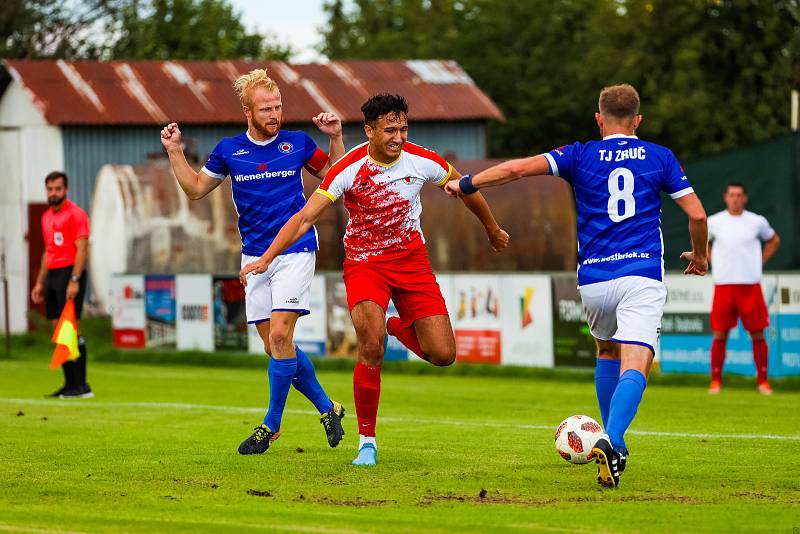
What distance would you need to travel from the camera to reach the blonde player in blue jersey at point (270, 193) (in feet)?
34.4

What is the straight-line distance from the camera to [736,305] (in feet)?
55.0

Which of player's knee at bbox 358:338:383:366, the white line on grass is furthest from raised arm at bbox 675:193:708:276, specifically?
the white line on grass

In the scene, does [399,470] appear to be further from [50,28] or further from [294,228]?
[50,28]

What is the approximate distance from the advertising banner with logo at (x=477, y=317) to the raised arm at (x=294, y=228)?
10.8 meters

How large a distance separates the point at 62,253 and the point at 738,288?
23.4 ft

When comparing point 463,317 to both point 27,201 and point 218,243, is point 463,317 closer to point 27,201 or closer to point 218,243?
point 218,243

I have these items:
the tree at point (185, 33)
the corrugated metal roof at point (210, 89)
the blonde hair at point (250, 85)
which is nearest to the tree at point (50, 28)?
the tree at point (185, 33)

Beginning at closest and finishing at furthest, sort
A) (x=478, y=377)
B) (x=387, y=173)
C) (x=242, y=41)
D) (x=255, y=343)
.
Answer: (x=387, y=173) < (x=478, y=377) < (x=255, y=343) < (x=242, y=41)

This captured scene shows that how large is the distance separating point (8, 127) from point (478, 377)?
15.3m

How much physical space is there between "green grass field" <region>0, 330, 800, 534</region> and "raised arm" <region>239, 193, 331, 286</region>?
130cm

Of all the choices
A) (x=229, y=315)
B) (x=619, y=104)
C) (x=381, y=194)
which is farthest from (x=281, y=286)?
(x=229, y=315)

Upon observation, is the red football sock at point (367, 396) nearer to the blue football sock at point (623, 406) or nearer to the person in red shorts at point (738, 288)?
the blue football sock at point (623, 406)

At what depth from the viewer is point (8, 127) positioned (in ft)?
105

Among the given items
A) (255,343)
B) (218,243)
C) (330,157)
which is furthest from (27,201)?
(330,157)
